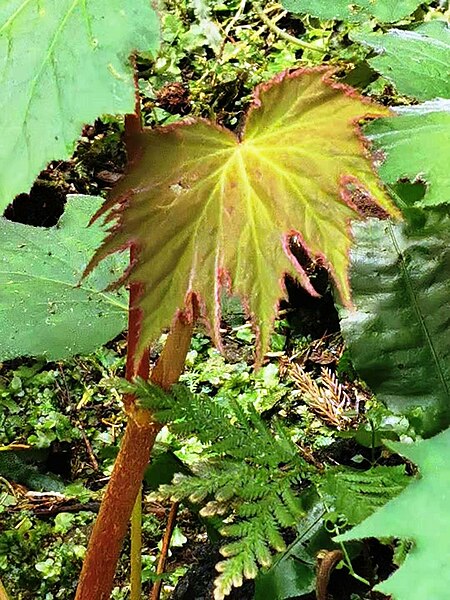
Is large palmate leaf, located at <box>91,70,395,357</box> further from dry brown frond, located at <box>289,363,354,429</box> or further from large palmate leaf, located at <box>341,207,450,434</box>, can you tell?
dry brown frond, located at <box>289,363,354,429</box>

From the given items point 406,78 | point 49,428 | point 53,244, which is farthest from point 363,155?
point 49,428

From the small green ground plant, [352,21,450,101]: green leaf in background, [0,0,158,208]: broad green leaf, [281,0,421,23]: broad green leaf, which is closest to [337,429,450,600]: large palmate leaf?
the small green ground plant

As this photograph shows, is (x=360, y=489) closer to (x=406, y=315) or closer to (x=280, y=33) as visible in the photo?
(x=406, y=315)

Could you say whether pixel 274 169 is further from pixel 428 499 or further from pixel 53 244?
pixel 53 244

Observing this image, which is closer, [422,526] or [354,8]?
[422,526]

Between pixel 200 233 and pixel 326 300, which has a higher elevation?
pixel 200 233

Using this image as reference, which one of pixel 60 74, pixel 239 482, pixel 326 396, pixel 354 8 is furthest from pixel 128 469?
pixel 354 8
